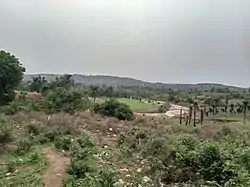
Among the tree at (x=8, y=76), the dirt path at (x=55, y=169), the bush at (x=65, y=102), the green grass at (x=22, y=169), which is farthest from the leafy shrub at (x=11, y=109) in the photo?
the dirt path at (x=55, y=169)

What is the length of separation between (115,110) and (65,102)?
332cm

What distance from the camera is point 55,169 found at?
10.3 metres

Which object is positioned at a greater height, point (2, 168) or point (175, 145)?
point (175, 145)

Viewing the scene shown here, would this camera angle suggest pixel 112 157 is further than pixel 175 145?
Yes

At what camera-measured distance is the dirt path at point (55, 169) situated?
30.4 feet

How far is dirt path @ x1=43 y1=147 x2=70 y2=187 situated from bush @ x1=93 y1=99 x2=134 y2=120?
41.6ft

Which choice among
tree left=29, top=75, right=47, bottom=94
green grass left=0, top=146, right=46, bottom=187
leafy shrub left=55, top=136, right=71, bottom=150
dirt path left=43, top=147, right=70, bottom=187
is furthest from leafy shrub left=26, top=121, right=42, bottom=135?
tree left=29, top=75, right=47, bottom=94

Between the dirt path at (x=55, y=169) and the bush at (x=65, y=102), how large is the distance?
39.5 ft

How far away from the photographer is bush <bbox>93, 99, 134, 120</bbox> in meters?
25.1

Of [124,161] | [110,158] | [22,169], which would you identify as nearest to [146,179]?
[124,161]

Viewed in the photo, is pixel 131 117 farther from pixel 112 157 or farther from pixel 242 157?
pixel 242 157

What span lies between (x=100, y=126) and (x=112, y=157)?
21.9ft

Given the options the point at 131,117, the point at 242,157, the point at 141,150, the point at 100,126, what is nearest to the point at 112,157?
the point at 141,150

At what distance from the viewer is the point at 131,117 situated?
25.6 metres
